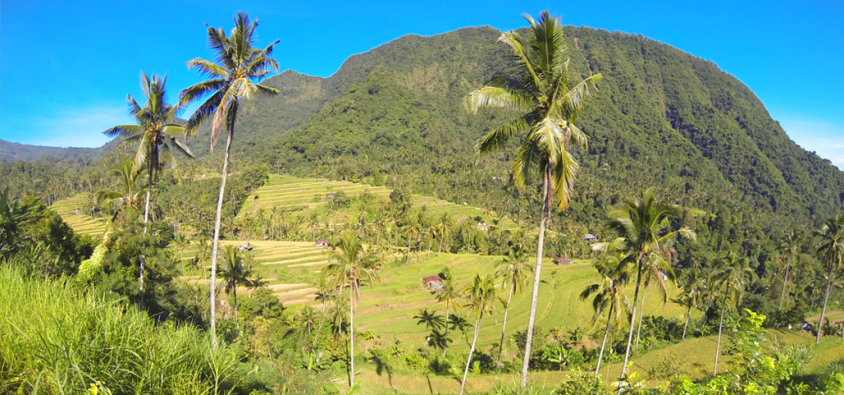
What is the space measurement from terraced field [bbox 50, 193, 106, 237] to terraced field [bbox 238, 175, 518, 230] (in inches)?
1240

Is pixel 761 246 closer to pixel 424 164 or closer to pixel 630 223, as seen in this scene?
pixel 424 164

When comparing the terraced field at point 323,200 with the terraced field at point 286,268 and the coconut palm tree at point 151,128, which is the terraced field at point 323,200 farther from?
the coconut palm tree at point 151,128

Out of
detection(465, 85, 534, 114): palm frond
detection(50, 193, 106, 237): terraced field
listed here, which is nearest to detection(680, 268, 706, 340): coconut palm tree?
detection(465, 85, 534, 114): palm frond

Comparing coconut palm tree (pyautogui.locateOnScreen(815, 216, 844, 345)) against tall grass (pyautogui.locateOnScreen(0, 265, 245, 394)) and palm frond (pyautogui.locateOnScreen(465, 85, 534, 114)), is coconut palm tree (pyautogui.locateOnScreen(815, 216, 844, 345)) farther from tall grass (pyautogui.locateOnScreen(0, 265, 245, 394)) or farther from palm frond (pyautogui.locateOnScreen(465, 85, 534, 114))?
tall grass (pyautogui.locateOnScreen(0, 265, 245, 394))

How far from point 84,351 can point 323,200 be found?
4028 inches

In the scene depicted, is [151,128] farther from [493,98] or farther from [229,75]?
[493,98]

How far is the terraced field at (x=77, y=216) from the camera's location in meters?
65.1

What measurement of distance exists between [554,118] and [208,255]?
179ft

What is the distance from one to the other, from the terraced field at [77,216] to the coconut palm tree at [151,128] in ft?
210

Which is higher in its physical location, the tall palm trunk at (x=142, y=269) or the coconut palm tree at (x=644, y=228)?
the coconut palm tree at (x=644, y=228)

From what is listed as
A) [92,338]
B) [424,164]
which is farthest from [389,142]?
[92,338]

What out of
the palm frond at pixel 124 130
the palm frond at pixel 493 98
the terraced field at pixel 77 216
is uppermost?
the palm frond at pixel 493 98

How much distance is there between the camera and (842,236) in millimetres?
22922

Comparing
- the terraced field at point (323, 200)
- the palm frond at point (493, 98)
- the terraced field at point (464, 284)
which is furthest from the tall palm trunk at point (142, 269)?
the terraced field at point (323, 200)
